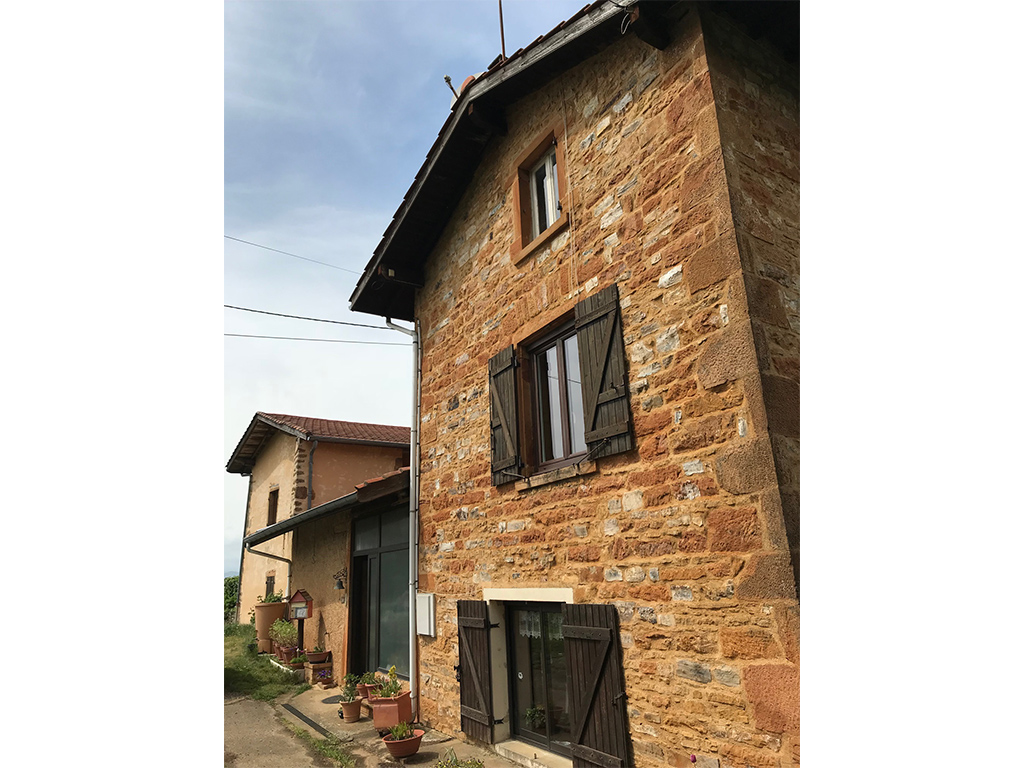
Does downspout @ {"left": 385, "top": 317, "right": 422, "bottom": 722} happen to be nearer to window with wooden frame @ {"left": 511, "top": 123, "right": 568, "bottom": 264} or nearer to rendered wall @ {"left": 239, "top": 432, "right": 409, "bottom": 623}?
window with wooden frame @ {"left": 511, "top": 123, "right": 568, "bottom": 264}

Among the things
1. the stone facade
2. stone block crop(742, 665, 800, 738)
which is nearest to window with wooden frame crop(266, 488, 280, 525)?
the stone facade

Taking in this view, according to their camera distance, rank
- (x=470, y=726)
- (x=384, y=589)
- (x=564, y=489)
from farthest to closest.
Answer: (x=384, y=589)
(x=470, y=726)
(x=564, y=489)

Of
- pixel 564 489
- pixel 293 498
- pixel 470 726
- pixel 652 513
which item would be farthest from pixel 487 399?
pixel 293 498

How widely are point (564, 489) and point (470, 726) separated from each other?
2679 millimetres

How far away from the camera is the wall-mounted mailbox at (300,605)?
10.6m

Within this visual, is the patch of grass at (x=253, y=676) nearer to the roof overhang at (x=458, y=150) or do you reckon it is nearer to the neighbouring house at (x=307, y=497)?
the neighbouring house at (x=307, y=497)

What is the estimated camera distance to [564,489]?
16.6 ft

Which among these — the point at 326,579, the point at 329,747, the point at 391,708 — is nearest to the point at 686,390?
the point at 391,708

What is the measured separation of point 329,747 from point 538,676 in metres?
2.55

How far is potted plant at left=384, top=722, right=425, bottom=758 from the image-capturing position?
5.93m

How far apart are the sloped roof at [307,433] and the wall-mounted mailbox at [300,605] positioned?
11.3 feet

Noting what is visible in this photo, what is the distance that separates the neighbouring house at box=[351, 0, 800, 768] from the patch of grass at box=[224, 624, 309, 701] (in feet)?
12.2

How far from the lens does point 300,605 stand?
10.8 m

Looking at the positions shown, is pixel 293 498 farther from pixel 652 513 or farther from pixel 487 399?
pixel 652 513
